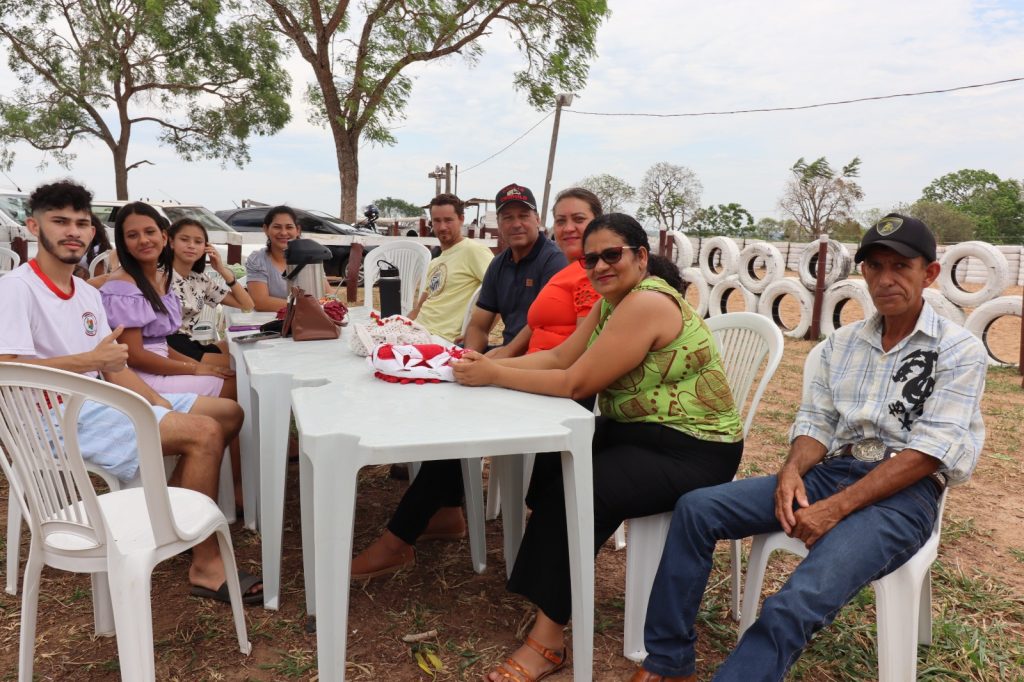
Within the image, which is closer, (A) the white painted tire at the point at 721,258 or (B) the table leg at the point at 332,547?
(B) the table leg at the point at 332,547

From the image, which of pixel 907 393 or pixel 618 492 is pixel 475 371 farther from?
pixel 907 393

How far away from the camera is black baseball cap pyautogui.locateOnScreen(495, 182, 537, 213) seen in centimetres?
324

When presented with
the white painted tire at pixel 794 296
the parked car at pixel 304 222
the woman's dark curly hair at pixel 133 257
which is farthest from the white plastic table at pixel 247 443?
the parked car at pixel 304 222

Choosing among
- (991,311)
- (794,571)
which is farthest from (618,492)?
(991,311)

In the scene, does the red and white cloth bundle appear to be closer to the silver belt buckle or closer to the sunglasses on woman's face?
the sunglasses on woman's face

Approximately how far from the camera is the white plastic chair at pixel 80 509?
163cm

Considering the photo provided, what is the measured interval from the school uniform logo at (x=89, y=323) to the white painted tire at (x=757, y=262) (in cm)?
799

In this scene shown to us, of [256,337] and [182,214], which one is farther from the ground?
[182,214]

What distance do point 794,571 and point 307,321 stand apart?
2155mm

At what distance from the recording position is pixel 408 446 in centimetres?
169

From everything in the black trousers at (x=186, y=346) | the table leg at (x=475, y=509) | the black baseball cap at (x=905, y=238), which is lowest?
the table leg at (x=475, y=509)

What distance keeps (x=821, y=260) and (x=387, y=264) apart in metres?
5.48

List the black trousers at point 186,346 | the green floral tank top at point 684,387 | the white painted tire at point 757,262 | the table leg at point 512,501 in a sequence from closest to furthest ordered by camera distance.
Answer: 1. the green floral tank top at point 684,387
2. the table leg at point 512,501
3. the black trousers at point 186,346
4. the white painted tire at point 757,262

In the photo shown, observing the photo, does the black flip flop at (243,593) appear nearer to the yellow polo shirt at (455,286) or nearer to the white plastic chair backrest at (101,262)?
the yellow polo shirt at (455,286)
